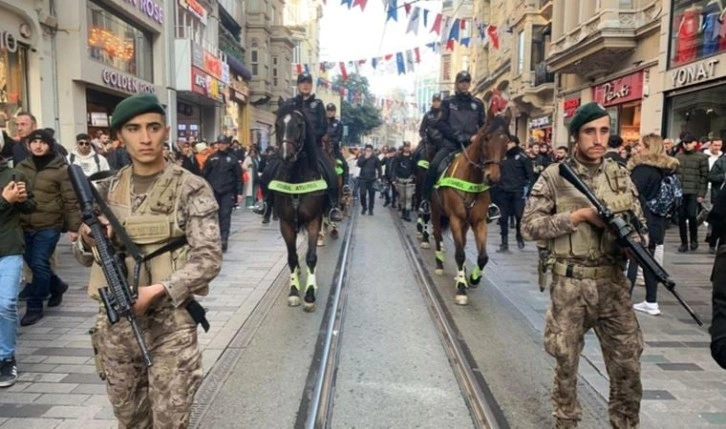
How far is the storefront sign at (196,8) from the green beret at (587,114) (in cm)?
2354

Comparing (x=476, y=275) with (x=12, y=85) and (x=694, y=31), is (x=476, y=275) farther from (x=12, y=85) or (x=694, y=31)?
(x=12, y=85)

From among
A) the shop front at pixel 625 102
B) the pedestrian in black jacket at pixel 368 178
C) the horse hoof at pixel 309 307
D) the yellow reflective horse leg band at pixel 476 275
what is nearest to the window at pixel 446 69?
the shop front at pixel 625 102

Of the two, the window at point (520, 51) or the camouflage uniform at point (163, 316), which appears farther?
the window at point (520, 51)

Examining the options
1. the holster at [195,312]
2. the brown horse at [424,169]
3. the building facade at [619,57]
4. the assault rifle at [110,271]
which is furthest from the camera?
the building facade at [619,57]

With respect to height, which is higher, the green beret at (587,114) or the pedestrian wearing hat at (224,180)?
the green beret at (587,114)

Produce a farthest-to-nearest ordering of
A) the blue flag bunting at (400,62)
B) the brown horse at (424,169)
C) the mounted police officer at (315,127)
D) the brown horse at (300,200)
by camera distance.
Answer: the blue flag bunting at (400,62), the brown horse at (424,169), the mounted police officer at (315,127), the brown horse at (300,200)

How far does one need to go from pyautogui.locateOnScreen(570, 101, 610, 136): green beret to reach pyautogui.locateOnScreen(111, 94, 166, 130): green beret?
91.4 inches

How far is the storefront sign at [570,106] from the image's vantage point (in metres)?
22.6

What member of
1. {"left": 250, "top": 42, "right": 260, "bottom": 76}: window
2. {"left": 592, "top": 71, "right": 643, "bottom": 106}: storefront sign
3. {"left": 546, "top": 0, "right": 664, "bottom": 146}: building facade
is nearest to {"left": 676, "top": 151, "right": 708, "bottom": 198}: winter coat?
{"left": 546, "top": 0, "right": 664, "bottom": 146}: building facade

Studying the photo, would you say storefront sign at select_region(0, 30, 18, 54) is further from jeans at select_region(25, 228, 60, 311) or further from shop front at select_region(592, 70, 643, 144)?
shop front at select_region(592, 70, 643, 144)

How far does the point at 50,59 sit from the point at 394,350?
527 inches

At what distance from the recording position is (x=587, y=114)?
3396 millimetres

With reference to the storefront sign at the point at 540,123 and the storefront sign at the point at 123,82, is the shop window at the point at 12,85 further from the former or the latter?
the storefront sign at the point at 540,123

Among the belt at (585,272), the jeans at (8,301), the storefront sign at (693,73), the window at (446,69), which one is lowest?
the jeans at (8,301)
